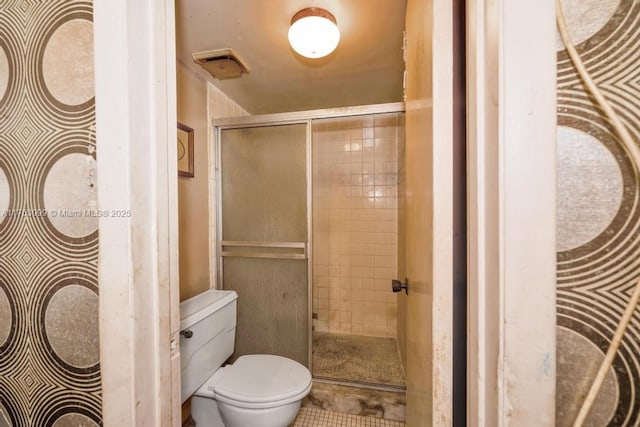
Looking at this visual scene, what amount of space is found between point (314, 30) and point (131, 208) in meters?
1.05

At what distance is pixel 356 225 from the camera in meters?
2.39

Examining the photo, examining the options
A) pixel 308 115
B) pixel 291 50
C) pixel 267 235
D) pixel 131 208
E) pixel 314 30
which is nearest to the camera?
pixel 131 208

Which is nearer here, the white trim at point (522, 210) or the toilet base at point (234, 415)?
the white trim at point (522, 210)

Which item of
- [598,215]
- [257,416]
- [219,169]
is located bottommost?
[257,416]

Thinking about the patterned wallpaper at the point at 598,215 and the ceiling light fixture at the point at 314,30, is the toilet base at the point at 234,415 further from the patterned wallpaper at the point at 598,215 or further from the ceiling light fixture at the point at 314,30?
the ceiling light fixture at the point at 314,30

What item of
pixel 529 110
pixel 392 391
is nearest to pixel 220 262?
pixel 392 391

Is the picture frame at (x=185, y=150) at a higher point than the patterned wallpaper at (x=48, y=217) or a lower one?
higher

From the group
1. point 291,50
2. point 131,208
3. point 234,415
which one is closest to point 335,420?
point 234,415

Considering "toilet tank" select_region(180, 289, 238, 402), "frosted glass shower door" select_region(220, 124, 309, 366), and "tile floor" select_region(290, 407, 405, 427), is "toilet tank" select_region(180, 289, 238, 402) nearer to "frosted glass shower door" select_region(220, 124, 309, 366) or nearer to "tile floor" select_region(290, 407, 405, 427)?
"frosted glass shower door" select_region(220, 124, 309, 366)

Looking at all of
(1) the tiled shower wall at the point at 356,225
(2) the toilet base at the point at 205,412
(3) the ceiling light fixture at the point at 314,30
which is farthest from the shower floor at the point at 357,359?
(3) the ceiling light fixture at the point at 314,30

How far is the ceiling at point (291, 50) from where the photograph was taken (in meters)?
1.12

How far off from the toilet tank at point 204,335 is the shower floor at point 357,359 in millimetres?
705

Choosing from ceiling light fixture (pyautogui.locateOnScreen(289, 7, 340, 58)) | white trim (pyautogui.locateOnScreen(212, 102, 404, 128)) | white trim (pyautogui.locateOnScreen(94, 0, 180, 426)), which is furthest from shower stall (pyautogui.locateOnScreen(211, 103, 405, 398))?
white trim (pyautogui.locateOnScreen(94, 0, 180, 426))

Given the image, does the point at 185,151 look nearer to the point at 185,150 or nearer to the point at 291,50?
the point at 185,150
